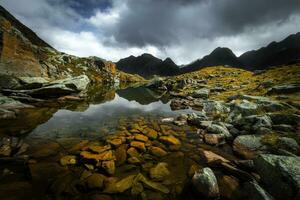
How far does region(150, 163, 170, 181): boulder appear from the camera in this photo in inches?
317

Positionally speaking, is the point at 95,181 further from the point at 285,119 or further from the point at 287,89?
the point at 287,89

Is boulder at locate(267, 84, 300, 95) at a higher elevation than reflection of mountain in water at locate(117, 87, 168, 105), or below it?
higher

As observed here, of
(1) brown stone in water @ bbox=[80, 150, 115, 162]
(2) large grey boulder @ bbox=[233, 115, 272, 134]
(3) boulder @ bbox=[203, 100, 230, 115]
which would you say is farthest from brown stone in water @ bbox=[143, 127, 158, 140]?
(3) boulder @ bbox=[203, 100, 230, 115]

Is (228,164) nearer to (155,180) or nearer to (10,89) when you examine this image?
(155,180)

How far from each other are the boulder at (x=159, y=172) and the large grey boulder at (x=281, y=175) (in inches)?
167

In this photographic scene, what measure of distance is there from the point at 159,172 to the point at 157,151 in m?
2.27

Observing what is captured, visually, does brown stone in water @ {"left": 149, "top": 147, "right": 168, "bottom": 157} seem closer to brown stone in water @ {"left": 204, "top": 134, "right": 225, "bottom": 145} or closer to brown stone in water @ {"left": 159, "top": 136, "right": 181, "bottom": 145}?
brown stone in water @ {"left": 159, "top": 136, "right": 181, "bottom": 145}

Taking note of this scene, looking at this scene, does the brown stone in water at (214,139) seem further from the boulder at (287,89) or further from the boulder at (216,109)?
the boulder at (287,89)

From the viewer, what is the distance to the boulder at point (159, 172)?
26.5 feet

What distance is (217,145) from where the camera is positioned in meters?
12.1

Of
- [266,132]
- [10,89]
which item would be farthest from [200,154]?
[10,89]

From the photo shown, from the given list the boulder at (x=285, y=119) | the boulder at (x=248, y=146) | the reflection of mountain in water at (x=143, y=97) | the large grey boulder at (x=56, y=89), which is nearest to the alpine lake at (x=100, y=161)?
the boulder at (x=248, y=146)

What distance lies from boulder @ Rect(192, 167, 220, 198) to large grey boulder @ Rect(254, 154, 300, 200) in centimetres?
203

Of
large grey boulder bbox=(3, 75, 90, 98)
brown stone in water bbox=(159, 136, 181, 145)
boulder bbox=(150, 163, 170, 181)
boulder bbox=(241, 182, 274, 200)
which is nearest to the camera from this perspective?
boulder bbox=(241, 182, 274, 200)
